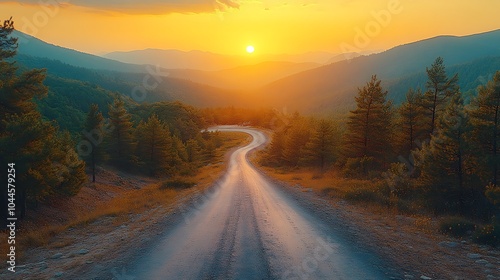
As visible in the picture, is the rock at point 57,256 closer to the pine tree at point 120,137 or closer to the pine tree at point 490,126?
the pine tree at point 490,126

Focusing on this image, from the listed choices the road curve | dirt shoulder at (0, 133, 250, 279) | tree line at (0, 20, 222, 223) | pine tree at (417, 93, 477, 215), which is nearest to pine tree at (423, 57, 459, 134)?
pine tree at (417, 93, 477, 215)

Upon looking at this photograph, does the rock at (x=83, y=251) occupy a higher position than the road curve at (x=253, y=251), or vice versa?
the road curve at (x=253, y=251)

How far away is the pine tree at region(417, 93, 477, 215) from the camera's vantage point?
19.9 m

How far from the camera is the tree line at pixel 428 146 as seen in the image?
19.8 m

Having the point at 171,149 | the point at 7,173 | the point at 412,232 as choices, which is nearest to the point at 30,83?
the point at 7,173

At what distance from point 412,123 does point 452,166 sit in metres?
16.1

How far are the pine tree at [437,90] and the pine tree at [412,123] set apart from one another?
0.83m

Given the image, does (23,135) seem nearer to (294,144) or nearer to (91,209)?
(91,209)

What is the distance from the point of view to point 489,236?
12156 millimetres

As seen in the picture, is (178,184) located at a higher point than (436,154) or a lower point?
lower

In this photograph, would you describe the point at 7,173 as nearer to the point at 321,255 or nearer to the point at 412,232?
the point at 321,255

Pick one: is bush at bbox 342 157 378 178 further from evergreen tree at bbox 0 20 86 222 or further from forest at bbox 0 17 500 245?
evergreen tree at bbox 0 20 86 222

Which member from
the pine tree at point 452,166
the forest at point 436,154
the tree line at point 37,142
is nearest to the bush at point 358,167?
the forest at point 436,154

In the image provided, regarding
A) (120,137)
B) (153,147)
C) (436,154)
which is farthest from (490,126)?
(120,137)
